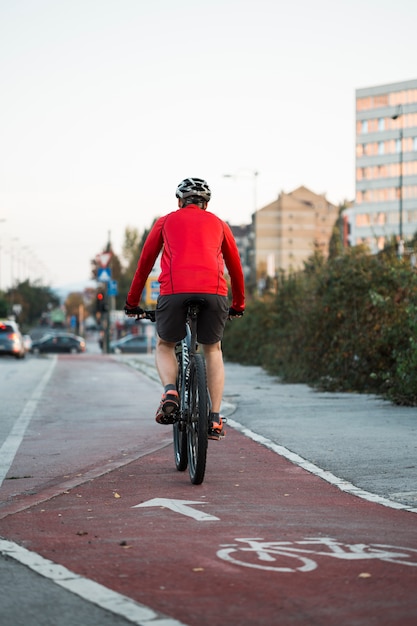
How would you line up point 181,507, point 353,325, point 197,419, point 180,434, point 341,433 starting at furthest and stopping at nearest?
point 353,325, point 341,433, point 180,434, point 197,419, point 181,507

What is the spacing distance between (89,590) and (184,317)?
12.8 feet

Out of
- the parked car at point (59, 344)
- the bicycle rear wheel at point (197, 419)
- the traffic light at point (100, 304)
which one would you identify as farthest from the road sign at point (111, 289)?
the bicycle rear wheel at point (197, 419)

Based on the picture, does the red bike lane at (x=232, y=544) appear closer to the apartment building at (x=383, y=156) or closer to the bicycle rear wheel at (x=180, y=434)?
the bicycle rear wheel at (x=180, y=434)

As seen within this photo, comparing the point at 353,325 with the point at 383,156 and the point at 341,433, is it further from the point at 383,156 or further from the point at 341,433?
the point at 383,156

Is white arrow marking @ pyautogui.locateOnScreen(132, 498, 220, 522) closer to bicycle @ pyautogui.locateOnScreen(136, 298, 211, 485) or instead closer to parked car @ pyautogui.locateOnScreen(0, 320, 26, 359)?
bicycle @ pyautogui.locateOnScreen(136, 298, 211, 485)

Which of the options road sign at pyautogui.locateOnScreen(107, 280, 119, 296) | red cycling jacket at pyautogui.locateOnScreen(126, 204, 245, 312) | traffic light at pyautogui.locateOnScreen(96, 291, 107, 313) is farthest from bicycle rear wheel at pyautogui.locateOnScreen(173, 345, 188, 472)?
traffic light at pyautogui.locateOnScreen(96, 291, 107, 313)

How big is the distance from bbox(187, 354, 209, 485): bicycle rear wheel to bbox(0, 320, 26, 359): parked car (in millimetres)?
44808

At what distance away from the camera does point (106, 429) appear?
13664 millimetres

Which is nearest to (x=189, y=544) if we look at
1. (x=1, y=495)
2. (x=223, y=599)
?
(x=223, y=599)

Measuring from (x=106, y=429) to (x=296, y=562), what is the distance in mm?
8222

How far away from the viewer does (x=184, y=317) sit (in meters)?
8.74

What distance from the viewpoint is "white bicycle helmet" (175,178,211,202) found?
8.93 metres

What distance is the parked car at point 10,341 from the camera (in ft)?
174

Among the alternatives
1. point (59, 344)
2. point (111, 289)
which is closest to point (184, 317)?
point (111, 289)
